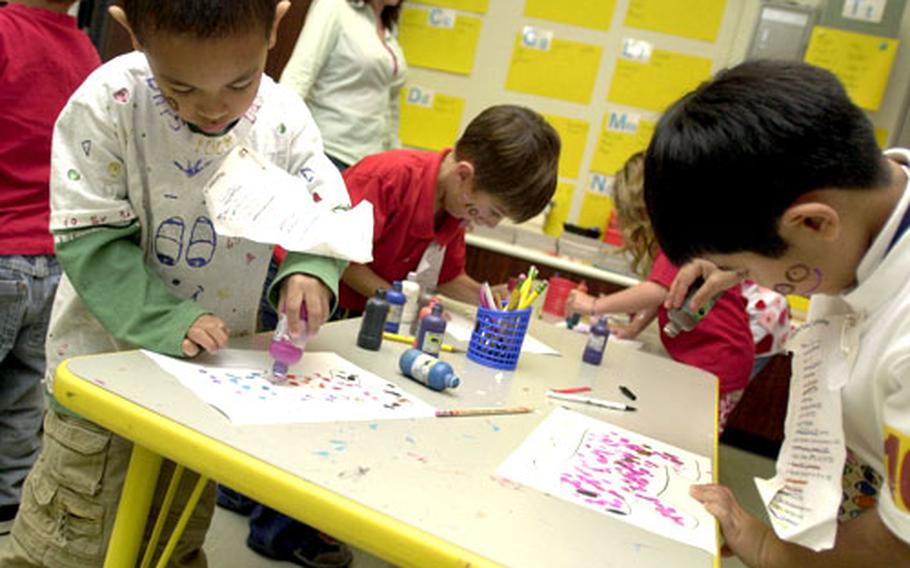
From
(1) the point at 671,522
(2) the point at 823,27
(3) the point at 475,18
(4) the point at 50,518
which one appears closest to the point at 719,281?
(1) the point at 671,522

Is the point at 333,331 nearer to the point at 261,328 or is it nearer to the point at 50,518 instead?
the point at 50,518

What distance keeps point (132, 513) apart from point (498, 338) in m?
0.67

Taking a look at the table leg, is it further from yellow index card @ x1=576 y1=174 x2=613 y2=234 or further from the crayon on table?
yellow index card @ x1=576 y1=174 x2=613 y2=234

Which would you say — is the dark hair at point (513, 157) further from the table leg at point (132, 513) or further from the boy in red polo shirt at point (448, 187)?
the table leg at point (132, 513)

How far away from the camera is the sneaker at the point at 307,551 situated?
6.06 ft

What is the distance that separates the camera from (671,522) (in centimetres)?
84

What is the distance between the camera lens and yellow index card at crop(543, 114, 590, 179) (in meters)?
3.67

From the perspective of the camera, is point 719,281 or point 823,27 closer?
point 719,281

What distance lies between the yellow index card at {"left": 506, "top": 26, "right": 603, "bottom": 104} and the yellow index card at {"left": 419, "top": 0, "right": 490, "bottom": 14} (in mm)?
223

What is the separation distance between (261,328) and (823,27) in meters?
2.74

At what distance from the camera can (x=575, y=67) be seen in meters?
3.64

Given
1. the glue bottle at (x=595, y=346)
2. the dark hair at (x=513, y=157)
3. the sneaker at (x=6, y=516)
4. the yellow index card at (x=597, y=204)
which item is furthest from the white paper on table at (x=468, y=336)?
the yellow index card at (x=597, y=204)

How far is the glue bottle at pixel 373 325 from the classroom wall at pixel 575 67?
2540 mm

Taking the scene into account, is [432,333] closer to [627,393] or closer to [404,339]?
[404,339]
